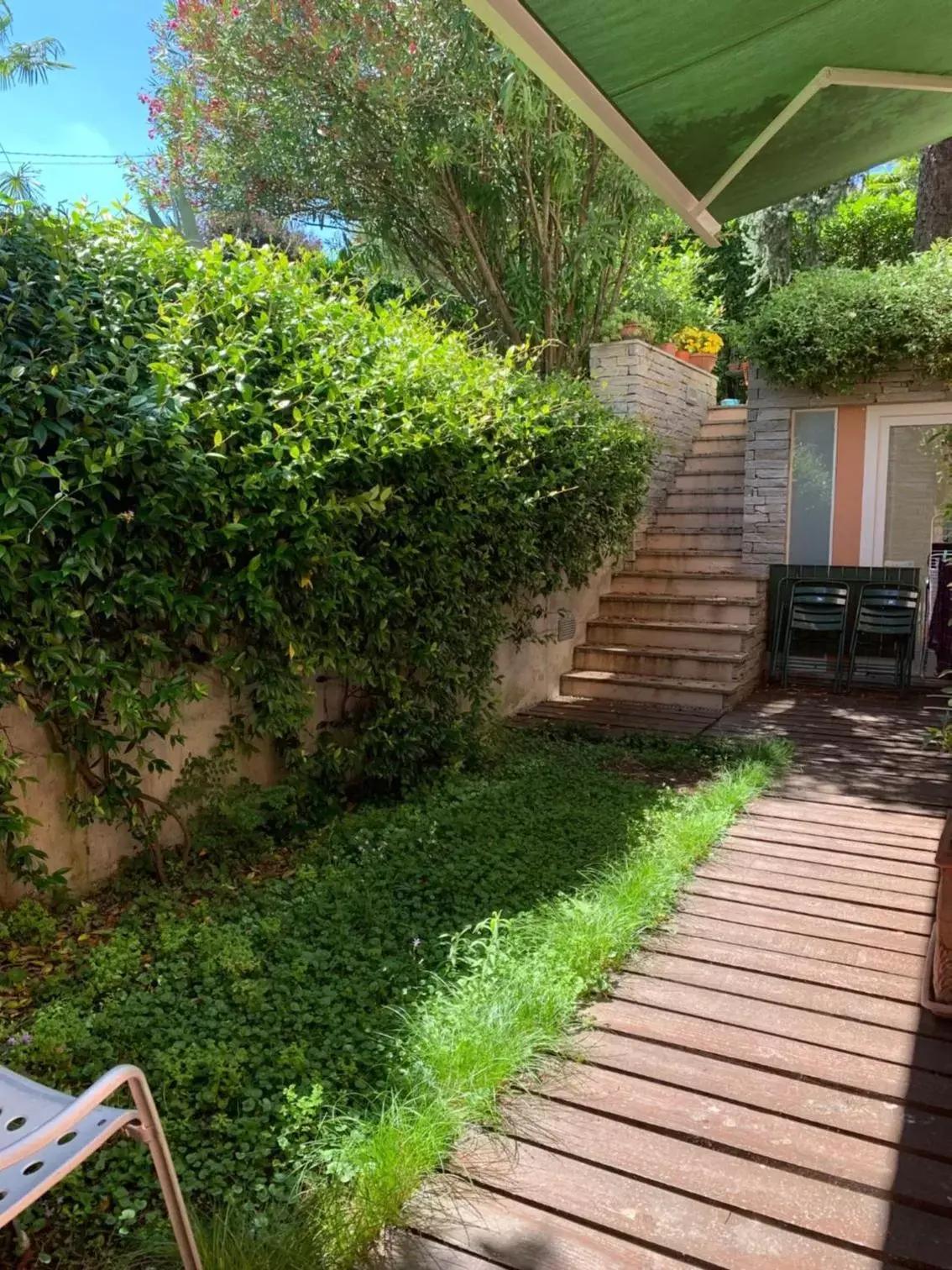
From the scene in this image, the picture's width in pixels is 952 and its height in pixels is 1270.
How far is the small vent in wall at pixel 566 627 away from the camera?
6922 millimetres

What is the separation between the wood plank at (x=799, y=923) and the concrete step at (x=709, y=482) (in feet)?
18.8

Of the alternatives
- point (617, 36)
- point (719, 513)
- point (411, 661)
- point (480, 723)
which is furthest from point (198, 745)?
point (719, 513)

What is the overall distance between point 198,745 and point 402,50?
Result: 20.0 ft

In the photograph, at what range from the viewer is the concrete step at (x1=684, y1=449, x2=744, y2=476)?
866 centimetres

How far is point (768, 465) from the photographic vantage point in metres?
7.89

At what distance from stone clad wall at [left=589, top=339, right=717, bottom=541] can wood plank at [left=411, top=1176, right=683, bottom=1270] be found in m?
6.49

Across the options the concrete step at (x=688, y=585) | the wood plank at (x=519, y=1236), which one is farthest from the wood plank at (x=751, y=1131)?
the concrete step at (x=688, y=585)

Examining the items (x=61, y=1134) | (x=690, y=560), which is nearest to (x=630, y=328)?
(x=690, y=560)

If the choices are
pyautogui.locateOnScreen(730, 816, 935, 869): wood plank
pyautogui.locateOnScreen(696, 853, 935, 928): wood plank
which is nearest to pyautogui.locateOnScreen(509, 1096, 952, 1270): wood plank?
pyautogui.locateOnScreen(696, 853, 935, 928): wood plank

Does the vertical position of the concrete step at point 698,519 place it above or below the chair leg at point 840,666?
above

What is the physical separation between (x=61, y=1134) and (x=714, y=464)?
8.49 m

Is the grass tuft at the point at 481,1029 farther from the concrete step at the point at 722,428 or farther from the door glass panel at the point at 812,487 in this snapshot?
the concrete step at the point at 722,428

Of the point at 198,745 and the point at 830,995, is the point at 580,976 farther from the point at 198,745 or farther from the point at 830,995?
the point at 198,745

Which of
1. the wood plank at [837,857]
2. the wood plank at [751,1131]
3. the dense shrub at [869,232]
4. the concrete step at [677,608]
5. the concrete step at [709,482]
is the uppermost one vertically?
the dense shrub at [869,232]
